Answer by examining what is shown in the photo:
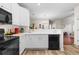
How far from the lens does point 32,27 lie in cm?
178

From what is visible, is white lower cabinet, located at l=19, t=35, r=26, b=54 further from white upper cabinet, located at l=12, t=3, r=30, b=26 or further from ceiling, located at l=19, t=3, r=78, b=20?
ceiling, located at l=19, t=3, r=78, b=20

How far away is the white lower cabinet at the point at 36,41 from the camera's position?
1.83m

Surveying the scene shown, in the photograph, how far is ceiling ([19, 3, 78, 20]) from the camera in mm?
1729

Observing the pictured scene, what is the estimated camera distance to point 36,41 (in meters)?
1.87

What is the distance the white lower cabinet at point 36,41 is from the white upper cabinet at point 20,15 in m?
0.22

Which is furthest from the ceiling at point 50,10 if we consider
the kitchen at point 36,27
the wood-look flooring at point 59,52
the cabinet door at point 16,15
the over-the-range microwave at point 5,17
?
the wood-look flooring at point 59,52

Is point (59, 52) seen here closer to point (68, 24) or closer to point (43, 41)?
point (43, 41)

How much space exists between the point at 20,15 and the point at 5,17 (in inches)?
9.5

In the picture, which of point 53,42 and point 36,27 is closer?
point 36,27

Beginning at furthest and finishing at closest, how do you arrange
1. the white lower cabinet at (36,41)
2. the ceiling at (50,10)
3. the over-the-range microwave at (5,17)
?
the white lower cabinet at (36,41), the ceiling at (50,10), the over-the-range microwave at (5,17)

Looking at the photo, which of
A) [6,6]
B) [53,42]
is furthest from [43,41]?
[6,6]

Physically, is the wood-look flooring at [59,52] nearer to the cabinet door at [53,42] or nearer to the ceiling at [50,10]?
the cabinet door at [53,42]

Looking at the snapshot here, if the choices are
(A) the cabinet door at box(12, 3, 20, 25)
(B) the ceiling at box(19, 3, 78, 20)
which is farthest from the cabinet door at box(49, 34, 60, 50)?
(A) the cabinet door at box(12, 3, 20, 25)
